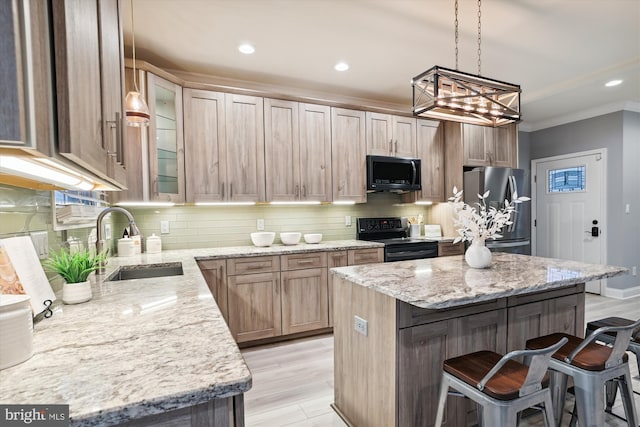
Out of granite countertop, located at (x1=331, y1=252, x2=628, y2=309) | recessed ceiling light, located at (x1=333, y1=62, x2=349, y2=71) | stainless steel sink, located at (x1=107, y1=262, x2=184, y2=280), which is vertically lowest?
stainless steel sink, located at (x1=107, y1=262, x2=184, y2=280)

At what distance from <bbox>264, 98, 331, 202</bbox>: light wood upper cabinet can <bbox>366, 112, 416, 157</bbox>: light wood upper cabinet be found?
58 centimetres

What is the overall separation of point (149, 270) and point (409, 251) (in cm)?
266

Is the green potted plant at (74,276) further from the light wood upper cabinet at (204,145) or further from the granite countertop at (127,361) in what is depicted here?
the light wood upper cabinet at (204,145)

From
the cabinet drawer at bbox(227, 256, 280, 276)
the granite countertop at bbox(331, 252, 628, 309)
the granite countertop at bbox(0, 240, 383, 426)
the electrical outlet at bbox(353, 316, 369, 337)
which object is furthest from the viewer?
the cabinet drawer at bbox(227, 256, 280, 276)

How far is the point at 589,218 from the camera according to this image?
15.5ft

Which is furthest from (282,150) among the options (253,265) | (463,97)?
(463,97)

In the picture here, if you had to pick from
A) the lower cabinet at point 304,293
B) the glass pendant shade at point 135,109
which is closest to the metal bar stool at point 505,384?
the lower cabinet at point 304,293

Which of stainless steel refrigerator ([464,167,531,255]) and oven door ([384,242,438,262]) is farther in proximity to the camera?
stainless steel refrigerator ([464,167,531,255])

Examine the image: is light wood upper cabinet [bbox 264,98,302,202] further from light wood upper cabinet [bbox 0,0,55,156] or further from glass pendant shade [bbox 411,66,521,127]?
light wood upper cabinet [bbox 0,0,55,156]

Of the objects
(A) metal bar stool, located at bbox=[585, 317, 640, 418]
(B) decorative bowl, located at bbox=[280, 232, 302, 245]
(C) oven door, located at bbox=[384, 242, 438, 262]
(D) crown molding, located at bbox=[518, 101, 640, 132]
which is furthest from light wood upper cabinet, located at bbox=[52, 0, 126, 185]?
(D) crown molding, located at bbox=[518, 101, 640, 132]

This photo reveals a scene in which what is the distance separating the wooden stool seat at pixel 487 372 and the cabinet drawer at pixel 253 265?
6.48ft

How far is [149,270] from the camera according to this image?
2396 mm

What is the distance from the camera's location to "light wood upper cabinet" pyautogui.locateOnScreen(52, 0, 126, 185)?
0.64 meters

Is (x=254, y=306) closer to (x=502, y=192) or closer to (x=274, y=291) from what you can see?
(x=274, y=291)
